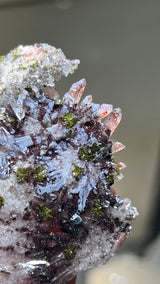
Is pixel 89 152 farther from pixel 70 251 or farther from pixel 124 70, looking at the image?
pixel 124 70

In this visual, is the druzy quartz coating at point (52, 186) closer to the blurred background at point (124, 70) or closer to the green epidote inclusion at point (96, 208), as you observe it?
the green epidote inclusion at point (96, 208)

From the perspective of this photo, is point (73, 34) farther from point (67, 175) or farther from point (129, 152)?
point (67, 175)

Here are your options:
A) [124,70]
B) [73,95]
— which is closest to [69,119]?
[73,95]

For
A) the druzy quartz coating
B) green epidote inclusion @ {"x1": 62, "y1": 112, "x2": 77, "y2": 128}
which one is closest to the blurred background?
the druzy quartz coating

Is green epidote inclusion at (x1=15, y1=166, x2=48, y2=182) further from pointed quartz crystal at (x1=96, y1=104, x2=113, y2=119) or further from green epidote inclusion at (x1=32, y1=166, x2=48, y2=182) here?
pointed quartz crystal at (x1=96, y1=104, x2=113, y2=119)

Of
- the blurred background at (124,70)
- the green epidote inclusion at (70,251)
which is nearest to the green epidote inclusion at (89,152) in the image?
the green epidote inclusion at (70,251)

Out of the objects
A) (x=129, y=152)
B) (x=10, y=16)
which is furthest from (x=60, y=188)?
(x=10, y=16)

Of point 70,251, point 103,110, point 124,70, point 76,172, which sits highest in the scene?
point 124,70
